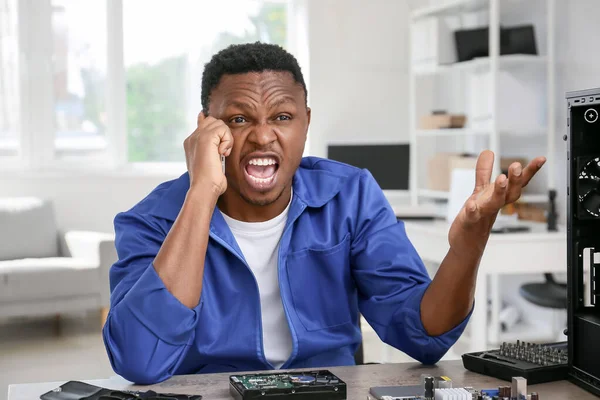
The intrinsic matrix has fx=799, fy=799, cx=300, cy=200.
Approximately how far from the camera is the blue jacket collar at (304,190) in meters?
1.56

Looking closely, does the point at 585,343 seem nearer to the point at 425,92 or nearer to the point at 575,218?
the point at 575,218

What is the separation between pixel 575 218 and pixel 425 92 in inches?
203

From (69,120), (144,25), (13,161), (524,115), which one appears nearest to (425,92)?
(524,115)

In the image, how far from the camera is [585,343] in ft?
3.89

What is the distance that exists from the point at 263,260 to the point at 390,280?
258 mm

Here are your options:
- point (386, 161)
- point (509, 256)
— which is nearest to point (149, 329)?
point (509, 256)

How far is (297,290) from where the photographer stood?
60.9 inches

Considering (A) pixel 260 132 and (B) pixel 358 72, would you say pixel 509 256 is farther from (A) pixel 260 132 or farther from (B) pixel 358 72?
(B) pixel 358 72

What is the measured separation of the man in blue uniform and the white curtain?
4323 millimetres

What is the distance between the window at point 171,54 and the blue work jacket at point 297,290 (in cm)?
448

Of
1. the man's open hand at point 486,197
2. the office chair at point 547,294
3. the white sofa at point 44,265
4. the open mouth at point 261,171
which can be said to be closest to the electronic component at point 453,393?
the man's open hand at point 486,197

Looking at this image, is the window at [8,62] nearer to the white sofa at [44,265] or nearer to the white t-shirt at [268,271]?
the white sofa at [44,265]

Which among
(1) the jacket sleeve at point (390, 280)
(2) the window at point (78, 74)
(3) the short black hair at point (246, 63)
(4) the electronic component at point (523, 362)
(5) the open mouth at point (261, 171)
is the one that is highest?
(2) the window at point (78, 74)

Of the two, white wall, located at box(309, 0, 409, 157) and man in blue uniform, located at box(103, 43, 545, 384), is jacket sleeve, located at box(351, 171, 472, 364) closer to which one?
man in blue uniform, located at box(103, 43, 545, 384)
